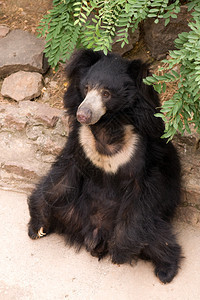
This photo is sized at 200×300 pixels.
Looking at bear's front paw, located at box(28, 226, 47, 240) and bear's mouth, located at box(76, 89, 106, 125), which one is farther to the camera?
bear's front paw, located at box(28, 226, 47, 240)

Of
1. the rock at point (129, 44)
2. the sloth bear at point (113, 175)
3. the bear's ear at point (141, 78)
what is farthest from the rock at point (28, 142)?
the bear's ear at point (141, 78)

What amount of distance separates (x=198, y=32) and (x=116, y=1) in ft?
2.45

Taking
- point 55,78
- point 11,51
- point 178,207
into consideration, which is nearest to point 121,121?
point 178,207

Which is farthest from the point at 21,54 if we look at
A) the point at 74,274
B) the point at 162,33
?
the point at 74,274

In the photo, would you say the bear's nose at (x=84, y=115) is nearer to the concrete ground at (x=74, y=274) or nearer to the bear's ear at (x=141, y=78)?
the bear's ear at (x=141, y=78)

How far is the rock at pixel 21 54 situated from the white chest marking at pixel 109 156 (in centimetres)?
186

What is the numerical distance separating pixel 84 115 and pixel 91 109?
0.11m

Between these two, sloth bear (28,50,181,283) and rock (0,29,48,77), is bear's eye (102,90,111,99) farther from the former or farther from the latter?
rock (0,29,48,77)

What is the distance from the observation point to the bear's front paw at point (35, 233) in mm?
4047

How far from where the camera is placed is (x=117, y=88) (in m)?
3.35

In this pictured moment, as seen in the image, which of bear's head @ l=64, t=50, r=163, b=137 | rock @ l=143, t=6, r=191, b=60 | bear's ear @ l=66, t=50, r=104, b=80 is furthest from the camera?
rock @ l=143, t=6, r=191, b=60

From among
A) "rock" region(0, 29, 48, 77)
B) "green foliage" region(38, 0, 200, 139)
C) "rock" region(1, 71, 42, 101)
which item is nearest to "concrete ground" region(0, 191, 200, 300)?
"green foliage" region(38, 0, 200, 139)

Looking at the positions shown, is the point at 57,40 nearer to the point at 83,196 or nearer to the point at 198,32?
the point at 83,196

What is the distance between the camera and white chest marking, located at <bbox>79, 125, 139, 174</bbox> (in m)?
3.59
